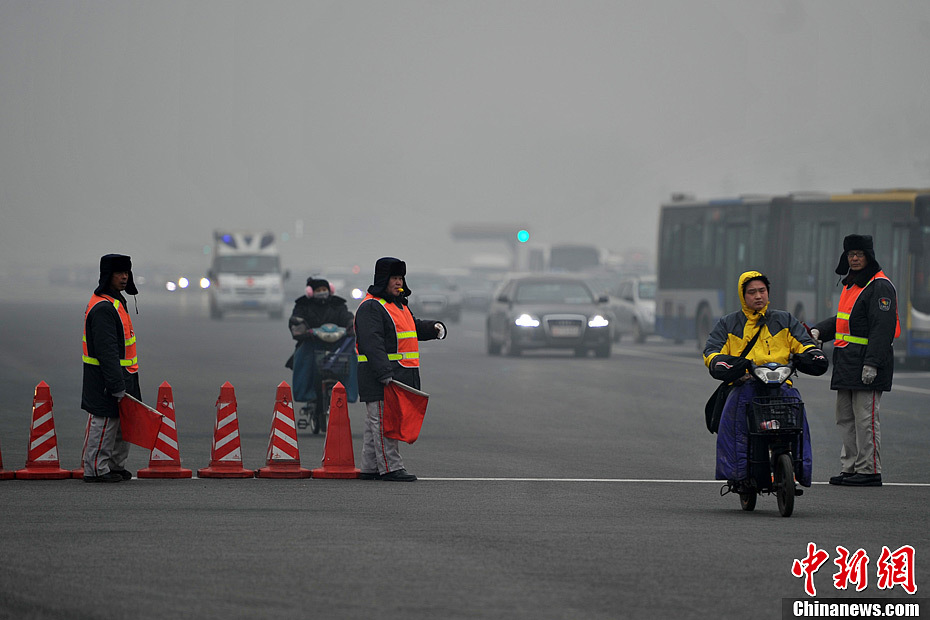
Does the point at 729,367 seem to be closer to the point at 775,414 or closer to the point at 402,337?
the point at 775,414

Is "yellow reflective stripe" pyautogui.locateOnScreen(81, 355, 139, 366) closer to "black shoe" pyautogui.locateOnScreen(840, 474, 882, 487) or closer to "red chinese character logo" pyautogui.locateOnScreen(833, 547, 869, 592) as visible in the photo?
"black shoe" pyautogui.locateOnScreen(840, 474, 882, 487)

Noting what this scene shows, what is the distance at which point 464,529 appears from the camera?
31.6ft

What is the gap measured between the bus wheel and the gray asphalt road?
15.5m

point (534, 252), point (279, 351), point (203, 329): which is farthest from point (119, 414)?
point (534, 252)

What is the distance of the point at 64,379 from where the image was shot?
80.3ft

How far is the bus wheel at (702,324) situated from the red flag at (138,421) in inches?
922

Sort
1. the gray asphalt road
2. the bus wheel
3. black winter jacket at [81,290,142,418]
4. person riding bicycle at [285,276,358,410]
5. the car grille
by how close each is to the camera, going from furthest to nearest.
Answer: the bus wheel
the car grille
person riding bicycle at [285,276,358,410]
black winter jacket at [81,290,142,418]
the gray asphalt road

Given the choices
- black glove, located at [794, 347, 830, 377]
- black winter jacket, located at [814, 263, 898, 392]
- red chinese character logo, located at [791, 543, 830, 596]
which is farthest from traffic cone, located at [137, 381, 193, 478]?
red chinese character logo, located at [791, 543, 830, 596]

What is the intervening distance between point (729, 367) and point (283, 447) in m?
3.72

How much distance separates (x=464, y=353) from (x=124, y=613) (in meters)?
26.3

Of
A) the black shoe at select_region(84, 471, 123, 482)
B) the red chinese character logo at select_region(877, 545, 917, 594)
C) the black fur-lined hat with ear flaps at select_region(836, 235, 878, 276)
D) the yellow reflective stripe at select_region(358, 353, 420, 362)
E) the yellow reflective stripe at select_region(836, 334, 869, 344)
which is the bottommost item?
the black shoe at select_region(84, 471, 123, 482)

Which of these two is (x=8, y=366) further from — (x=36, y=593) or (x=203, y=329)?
(x=36, y=593)

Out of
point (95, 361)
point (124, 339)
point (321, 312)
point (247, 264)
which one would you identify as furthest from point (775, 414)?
point (247, 264)

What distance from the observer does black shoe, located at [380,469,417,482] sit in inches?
480
